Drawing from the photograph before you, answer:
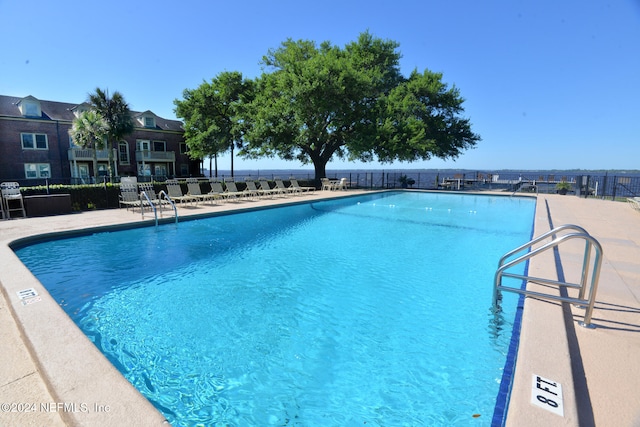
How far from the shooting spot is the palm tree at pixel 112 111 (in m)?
20.9

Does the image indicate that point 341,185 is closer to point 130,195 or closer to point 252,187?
point 252,187

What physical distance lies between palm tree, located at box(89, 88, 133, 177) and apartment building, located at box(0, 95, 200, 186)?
3576 millimetres

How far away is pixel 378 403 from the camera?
2732 millimetres

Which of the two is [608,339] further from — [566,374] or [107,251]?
[107,251]

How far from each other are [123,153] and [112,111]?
30.5 ft

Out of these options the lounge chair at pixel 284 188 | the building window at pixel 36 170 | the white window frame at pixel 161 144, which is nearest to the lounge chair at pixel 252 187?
the lounge chair at pixel 284 188

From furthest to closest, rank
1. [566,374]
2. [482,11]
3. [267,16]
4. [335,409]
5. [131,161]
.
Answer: [131,161], [267,16], [482,11], [335,409], [566,374]

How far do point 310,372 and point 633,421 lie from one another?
7.76 ft

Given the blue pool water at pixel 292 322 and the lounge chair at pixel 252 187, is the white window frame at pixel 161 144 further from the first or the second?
the blue pool water at pixel 292 322

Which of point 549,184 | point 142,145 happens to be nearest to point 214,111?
point 142,145

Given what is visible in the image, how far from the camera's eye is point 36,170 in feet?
82.1

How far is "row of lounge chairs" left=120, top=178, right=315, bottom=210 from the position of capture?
11.5 m

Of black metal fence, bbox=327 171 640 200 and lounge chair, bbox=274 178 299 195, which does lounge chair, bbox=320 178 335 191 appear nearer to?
lounge chair, bbox=274 178 299 195

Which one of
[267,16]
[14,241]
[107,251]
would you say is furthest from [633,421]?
[267,16]
